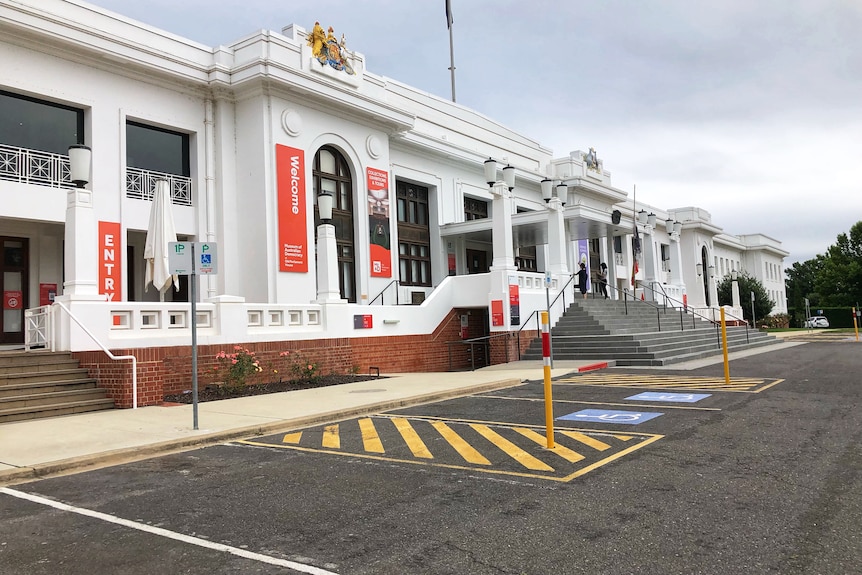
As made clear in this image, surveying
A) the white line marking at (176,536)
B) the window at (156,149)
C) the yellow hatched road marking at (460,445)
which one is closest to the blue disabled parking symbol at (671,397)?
the yellow hatched road marking at (460,445)

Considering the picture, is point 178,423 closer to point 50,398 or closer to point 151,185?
point 50,398

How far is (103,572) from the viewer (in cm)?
412

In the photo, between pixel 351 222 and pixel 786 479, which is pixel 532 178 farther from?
pixel 786 479

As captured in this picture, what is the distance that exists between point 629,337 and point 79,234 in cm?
1578

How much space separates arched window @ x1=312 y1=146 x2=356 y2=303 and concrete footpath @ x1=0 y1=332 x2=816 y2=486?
8814 mm

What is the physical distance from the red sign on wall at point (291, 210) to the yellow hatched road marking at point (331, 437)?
11563 mm

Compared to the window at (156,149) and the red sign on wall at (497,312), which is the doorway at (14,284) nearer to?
the window at (156,149)

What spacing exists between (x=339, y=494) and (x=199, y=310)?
9932 millimetres

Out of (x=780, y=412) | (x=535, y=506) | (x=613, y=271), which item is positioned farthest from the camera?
(x=613, y=271)

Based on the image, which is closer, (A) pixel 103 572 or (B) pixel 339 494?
(A) pixel 103 572

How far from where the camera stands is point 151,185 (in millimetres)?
19891

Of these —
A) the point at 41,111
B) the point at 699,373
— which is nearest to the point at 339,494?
the point at 699,373

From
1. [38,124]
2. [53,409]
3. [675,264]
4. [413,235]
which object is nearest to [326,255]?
[53,409]

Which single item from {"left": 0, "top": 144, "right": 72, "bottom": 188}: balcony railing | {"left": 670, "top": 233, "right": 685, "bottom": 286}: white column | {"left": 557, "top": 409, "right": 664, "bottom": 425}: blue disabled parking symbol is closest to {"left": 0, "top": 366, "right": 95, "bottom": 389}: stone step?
{"left": 0, "top": 144, "right": 72, "bottom": 188}: balcony railing
